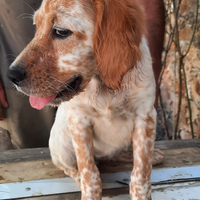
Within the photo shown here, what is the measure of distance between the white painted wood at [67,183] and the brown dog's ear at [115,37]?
28.9 inches

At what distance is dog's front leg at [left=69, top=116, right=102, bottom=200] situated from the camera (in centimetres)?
118

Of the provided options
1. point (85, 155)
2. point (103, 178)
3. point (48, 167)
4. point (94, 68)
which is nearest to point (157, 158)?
point (103, 178)

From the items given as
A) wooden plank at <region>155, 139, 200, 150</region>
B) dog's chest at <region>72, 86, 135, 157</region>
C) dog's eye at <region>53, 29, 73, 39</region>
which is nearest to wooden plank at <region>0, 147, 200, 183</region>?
wooden plank at <region>155, 139, 200, 150</region>

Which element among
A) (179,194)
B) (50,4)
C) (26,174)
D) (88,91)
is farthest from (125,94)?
(26,174)

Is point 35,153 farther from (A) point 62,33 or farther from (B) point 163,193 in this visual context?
(A) point 62,33

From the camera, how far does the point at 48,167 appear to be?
157cm

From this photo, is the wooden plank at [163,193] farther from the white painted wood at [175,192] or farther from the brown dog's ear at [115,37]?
the brown dog's ear at [115,37]

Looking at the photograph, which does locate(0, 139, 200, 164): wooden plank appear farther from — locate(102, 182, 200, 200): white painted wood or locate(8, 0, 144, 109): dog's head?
locate(8, 0, 144, 109): dog's head

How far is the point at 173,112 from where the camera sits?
109 inches

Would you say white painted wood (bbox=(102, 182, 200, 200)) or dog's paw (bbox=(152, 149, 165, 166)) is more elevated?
dog's paw (bbox=(152, 149, 165, 166))

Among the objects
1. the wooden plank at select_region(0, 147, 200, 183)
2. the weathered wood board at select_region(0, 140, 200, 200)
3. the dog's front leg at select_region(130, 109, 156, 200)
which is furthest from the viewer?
the wooden plank at select_region(0, 147, 200, 183)

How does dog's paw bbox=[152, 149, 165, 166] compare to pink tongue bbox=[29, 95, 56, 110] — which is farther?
dog's paw bbox=[152, 149, 165, 166]

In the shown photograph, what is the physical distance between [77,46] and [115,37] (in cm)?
16

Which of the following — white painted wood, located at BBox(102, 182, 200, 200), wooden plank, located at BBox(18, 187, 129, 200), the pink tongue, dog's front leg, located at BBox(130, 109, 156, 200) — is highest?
the pink tongue
